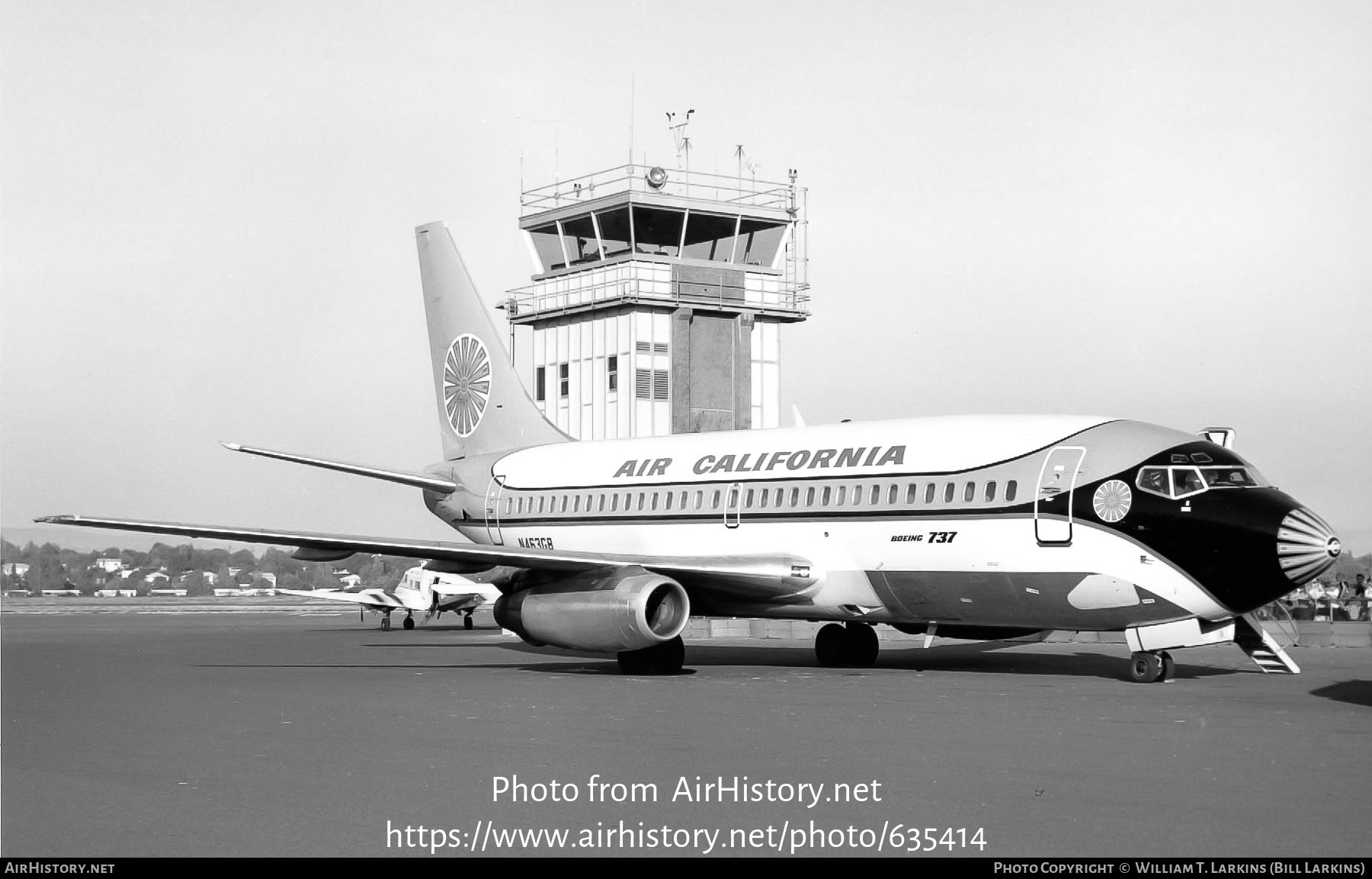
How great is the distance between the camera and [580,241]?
148ft

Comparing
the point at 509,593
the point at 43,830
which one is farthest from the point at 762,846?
the point at 509,593

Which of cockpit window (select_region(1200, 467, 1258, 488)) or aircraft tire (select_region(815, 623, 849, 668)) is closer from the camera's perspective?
cockpit window (select_region(1200, 467, 1258, 488))

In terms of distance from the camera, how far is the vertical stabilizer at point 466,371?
30578mm

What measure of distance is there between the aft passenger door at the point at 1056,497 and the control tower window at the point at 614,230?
2506 centimetres

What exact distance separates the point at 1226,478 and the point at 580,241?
28.3 m

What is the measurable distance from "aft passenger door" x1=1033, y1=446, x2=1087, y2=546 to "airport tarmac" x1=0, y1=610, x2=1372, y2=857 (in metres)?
1.88

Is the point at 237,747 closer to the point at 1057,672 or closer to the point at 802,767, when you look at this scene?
the point at 802,767

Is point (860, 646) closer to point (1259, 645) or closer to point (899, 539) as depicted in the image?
point (899, 539)

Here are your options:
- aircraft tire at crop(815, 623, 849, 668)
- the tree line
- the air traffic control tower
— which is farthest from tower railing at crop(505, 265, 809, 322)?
the tree line

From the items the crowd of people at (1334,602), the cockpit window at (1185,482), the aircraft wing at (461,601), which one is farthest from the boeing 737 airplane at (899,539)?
the crowd of people at (1334,602)

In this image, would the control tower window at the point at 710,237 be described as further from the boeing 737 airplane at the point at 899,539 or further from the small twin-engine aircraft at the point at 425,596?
the boeing 737 airplane at the point at 899,539

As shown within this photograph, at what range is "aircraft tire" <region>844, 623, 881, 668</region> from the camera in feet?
79.6

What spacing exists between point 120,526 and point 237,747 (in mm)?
8616

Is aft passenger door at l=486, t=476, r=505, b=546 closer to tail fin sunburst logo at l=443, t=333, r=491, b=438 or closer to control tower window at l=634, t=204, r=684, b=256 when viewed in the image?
tail fin sunburst logo at l=443, t=333, r=491, b=438
